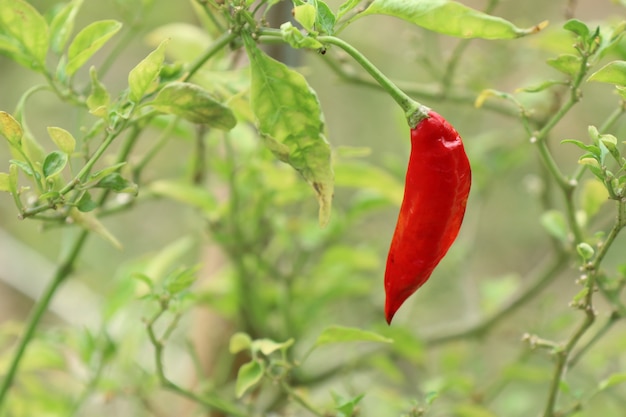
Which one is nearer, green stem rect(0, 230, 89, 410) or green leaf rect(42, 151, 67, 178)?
green leaf rect(42, 151, 67, 178)

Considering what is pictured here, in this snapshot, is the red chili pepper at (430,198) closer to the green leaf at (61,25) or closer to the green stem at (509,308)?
the green leaf at (61,25)

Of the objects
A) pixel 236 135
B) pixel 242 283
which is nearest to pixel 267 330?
pixel 242 283

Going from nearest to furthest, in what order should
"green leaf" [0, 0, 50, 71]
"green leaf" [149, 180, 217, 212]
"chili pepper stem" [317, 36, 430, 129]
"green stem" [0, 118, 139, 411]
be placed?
"chili pepper stem" [317, 36, 430, 129] < "green leaf" [0, 0, 50, 71] < "green stem" [0, 118, 139, 411] < "green leaf" [149, 180, 217, 212]

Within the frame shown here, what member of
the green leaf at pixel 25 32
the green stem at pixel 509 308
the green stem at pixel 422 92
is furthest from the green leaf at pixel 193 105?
the green stem at pixel 509 308

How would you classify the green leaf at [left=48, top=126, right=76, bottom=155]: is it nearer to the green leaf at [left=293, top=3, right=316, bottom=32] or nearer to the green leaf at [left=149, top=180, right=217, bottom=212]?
the green leaf at [left=293, top=3, right=316, bottom=32]

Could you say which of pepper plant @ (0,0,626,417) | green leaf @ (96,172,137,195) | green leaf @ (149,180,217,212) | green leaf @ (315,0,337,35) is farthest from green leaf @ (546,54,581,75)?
green leaf @ (149,180,217,212)

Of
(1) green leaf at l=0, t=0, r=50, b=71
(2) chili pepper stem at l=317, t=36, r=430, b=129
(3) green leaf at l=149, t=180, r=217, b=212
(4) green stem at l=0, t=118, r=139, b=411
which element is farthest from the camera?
(3) green leaf at l=149, t=180, r=217, b=212
